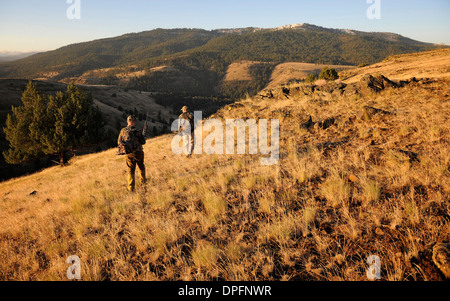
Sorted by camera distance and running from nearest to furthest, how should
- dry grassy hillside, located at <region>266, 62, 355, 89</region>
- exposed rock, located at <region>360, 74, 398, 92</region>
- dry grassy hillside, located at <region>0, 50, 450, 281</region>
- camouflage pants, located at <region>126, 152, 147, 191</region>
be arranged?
1. dry grassy hillside, located at <region>0, 50, 450, 281</region>
2. camouflage pants, located at <region>126, 152, 147, 191</region>
3. exposed rock, located at <region>360, 74, 398, 92</region>
4. dry grassy hillside, located at <region>266, 62, 355, 89</region>

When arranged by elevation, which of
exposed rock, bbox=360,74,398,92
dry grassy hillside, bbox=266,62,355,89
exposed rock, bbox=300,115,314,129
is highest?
dry grassy hillside, bbox=266,62,355,89

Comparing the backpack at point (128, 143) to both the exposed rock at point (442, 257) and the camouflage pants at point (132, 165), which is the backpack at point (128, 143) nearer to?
the camouflage pants at point (132, 165)

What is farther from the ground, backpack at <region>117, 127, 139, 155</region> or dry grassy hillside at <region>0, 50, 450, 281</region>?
backpack at <region>117, 127, 139, 155</region>

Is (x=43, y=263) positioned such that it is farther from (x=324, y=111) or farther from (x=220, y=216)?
(x=324, y=111)

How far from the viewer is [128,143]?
21.9 ft

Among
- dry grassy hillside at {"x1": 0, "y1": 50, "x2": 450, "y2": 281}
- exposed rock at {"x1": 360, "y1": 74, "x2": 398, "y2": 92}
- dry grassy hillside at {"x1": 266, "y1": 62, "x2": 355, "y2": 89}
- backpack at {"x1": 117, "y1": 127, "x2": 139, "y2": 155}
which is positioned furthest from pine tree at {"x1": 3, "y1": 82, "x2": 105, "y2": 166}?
dry grassy hillside at {"x1": 266, "y1": 62, "x2": 355, "y2": 89}

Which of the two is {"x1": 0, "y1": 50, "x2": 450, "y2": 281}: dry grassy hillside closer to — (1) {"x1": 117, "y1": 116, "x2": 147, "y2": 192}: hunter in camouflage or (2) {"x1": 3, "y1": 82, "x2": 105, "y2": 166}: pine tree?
(1) {"x1": 117, "y1": 116, "x2": 147, "y2": 192}: hunter in camouflage

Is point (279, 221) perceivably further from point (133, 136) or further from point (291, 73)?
point (291, 73)

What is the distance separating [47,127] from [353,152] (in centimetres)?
3193

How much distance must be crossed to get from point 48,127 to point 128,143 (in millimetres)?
26043

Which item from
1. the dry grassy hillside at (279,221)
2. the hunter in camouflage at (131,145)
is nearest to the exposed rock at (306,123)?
the dry grassy hillside at (279,221)

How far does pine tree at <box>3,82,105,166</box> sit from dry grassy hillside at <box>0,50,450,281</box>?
22237 millimetres

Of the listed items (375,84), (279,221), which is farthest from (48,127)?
(375,84)

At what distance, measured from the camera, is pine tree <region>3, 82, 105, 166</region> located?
77.9ft
